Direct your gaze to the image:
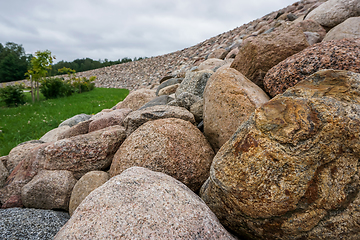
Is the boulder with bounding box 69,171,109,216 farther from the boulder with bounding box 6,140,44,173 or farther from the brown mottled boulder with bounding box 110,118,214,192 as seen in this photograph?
the boulder with bounding box 6,140,44,173

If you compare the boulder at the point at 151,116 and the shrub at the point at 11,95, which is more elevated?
the shrub at the point at 11,95

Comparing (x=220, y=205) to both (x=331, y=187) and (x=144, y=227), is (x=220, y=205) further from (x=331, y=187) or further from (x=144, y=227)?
(x=331, y=187)

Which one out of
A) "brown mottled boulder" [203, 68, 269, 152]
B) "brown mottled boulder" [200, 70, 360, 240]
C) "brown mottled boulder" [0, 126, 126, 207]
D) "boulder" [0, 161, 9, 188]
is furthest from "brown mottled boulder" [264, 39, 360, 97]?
"boulder" [0, 161, 9, 188]

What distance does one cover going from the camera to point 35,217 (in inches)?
110

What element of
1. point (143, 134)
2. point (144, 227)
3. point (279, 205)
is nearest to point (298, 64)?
point (279, 205)

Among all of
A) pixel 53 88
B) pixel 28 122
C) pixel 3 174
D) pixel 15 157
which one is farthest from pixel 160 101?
pixel 53 88

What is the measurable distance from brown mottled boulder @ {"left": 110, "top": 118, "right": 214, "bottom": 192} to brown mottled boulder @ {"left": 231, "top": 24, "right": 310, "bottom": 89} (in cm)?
166

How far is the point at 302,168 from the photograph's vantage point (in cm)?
161

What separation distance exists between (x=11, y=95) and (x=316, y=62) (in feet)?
55.4

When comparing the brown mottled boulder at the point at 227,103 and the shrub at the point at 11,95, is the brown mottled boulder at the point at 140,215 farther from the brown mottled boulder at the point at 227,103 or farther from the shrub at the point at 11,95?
the shrub at the point at 11,95

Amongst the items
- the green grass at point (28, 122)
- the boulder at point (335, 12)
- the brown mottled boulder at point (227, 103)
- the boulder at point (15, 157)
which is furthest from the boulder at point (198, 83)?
the green grass at point (28, 122)

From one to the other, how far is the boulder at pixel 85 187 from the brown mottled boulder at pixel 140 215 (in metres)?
1.06

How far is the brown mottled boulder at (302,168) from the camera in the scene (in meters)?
1.58

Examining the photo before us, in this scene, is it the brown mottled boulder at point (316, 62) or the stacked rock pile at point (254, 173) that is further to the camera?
the brown mottled boulder at point (316, 62)
